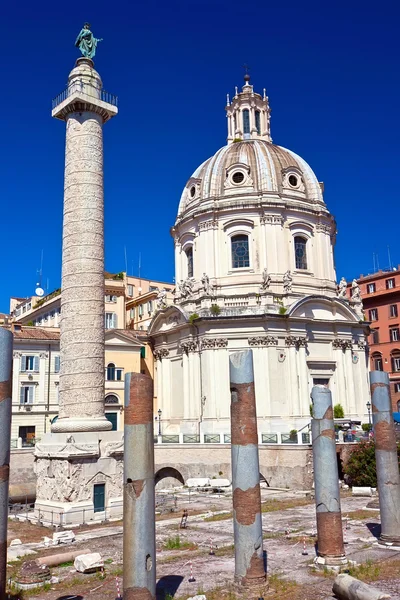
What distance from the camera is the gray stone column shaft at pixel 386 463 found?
17591mm

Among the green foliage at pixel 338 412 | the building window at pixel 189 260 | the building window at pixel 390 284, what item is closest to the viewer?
the green foliage at pixel 338 412

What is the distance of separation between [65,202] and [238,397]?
603 inches

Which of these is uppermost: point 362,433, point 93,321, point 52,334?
point 52,334

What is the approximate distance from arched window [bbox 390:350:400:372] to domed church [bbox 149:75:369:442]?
644 inches

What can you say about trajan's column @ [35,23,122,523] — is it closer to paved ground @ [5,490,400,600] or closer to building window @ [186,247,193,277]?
paved ground @ [5,490,400,600]

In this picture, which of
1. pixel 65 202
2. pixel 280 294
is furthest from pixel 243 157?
pixel 65 202

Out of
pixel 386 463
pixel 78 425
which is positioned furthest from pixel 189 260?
pixel 386 463

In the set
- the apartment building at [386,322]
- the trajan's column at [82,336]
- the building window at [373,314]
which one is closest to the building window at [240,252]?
the trajan's column at [82,336]

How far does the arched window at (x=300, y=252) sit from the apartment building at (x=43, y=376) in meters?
13.2

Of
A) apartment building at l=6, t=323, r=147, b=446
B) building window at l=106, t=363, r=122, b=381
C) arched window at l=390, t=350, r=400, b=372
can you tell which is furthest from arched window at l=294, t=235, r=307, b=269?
arched window at l=390, t=350, r=400, b=372

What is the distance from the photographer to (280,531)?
782 inches

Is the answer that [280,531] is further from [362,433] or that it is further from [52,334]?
[52,334]

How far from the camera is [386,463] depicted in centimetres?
1831

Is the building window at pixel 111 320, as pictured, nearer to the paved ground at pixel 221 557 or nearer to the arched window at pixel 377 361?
the arched window at pixel 377 361
